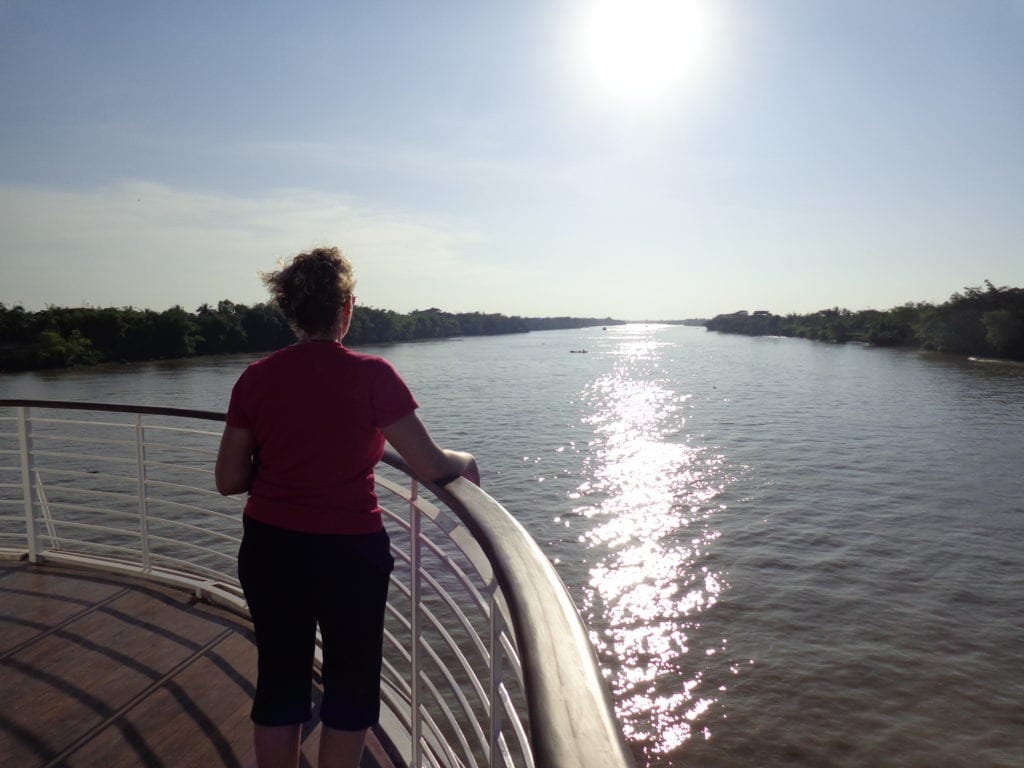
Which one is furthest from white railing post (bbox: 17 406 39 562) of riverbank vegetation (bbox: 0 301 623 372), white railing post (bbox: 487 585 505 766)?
riverbank vegetation (bbox: 0 301 623 372)

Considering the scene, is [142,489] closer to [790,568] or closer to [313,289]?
[313,289]

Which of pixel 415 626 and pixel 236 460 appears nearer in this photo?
pixel 236 460

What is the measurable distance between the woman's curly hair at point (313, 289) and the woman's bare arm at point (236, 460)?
0.91 feet

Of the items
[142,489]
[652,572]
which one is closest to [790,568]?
[652,572]

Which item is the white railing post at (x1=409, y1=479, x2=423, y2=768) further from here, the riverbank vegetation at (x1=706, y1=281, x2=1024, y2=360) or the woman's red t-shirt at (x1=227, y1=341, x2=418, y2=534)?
the riverbank vegetation at (x1=706, y1=281, x2=1024, y2=360)

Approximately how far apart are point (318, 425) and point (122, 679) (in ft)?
6.04

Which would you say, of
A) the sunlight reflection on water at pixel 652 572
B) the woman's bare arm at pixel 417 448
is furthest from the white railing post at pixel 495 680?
the sunlight reflection on water at pixel 652 572

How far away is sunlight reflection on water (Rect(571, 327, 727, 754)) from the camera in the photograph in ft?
22.9

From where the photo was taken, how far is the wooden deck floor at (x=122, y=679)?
2232 millimetres

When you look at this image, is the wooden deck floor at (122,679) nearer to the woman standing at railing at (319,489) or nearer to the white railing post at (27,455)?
the white railing post at (27,455)

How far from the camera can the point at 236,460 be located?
1.60 metres

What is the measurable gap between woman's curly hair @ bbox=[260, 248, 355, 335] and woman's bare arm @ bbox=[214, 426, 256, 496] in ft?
0.91

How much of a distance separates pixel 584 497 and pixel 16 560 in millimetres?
11387

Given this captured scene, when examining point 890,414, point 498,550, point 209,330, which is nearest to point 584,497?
point 498,550
